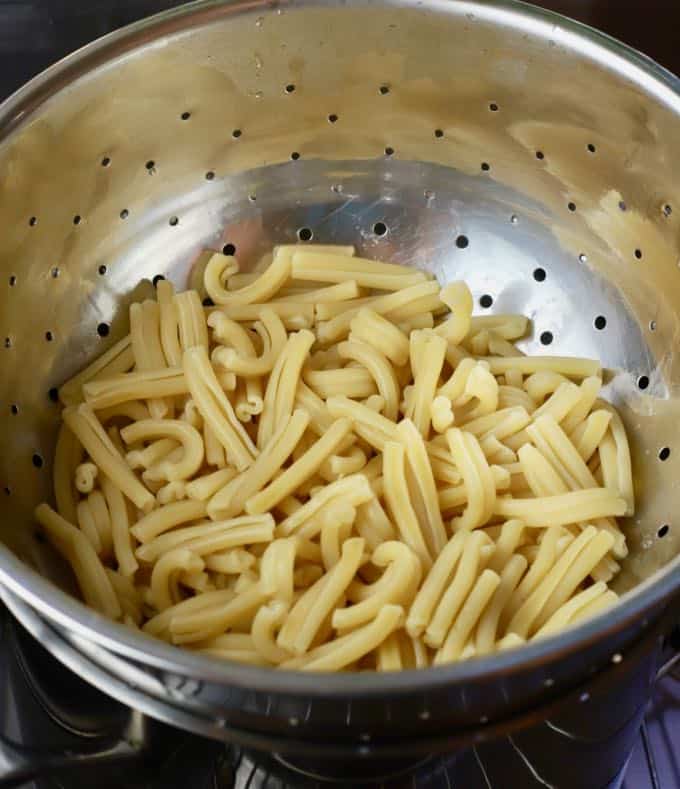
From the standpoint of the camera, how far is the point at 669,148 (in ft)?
2.39

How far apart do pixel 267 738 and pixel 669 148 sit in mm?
493

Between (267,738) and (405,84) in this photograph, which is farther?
(405,84)

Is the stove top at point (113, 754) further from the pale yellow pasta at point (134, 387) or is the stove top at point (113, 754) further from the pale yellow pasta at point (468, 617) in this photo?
the pale yellow pasta at point (134, 387)

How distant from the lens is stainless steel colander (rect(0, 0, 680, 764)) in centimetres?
75

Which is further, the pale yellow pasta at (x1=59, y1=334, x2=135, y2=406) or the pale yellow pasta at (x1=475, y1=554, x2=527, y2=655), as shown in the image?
the pale yellow pasta at (x1=59, y1=334, x2=135, y2=406)

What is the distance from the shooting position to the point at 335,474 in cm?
74

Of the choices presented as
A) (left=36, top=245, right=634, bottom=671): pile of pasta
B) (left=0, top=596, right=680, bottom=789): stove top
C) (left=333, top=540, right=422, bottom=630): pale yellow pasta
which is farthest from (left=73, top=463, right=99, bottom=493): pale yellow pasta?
(left=333, top=540, right=422, bottom=630): pale yellow pasta

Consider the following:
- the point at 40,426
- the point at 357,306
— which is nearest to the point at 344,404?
the point at 357,306

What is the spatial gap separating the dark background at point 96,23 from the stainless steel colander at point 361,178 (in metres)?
0.16

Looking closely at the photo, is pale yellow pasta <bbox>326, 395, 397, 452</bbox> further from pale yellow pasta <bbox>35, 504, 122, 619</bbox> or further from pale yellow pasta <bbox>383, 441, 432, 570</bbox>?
pale yellow pasta <bbox>35, 504, 122, 619</bbox>

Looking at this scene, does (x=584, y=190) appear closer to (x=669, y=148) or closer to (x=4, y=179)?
(x=669, y=148)

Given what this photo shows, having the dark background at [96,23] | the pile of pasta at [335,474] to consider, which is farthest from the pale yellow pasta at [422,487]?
the dark background at [96,23]

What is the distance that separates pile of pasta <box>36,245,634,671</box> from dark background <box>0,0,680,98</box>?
9.8 inches

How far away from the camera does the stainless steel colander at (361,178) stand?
75cm
